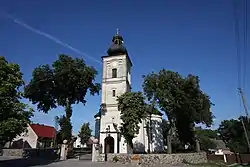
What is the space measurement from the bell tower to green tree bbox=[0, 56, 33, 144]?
1845 cm

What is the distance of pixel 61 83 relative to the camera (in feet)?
125

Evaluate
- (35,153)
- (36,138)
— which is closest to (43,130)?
(36,138)

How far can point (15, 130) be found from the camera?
1977 cm

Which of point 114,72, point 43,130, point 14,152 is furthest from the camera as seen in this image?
point 43,130

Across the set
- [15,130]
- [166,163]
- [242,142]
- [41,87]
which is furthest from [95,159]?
[242,142]

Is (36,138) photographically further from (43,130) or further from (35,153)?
(35,153)

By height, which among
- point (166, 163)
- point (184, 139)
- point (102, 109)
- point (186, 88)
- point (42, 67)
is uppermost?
point (42, 67)

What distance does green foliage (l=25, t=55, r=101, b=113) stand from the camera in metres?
37.9

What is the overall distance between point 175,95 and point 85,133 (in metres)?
39.4

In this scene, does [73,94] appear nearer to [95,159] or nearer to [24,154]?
[24,154]

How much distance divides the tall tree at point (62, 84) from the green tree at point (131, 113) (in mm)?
8044

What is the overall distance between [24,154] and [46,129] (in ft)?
101

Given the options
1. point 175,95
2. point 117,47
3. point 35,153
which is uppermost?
point 117,47

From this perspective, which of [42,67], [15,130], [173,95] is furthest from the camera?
[42,67]
